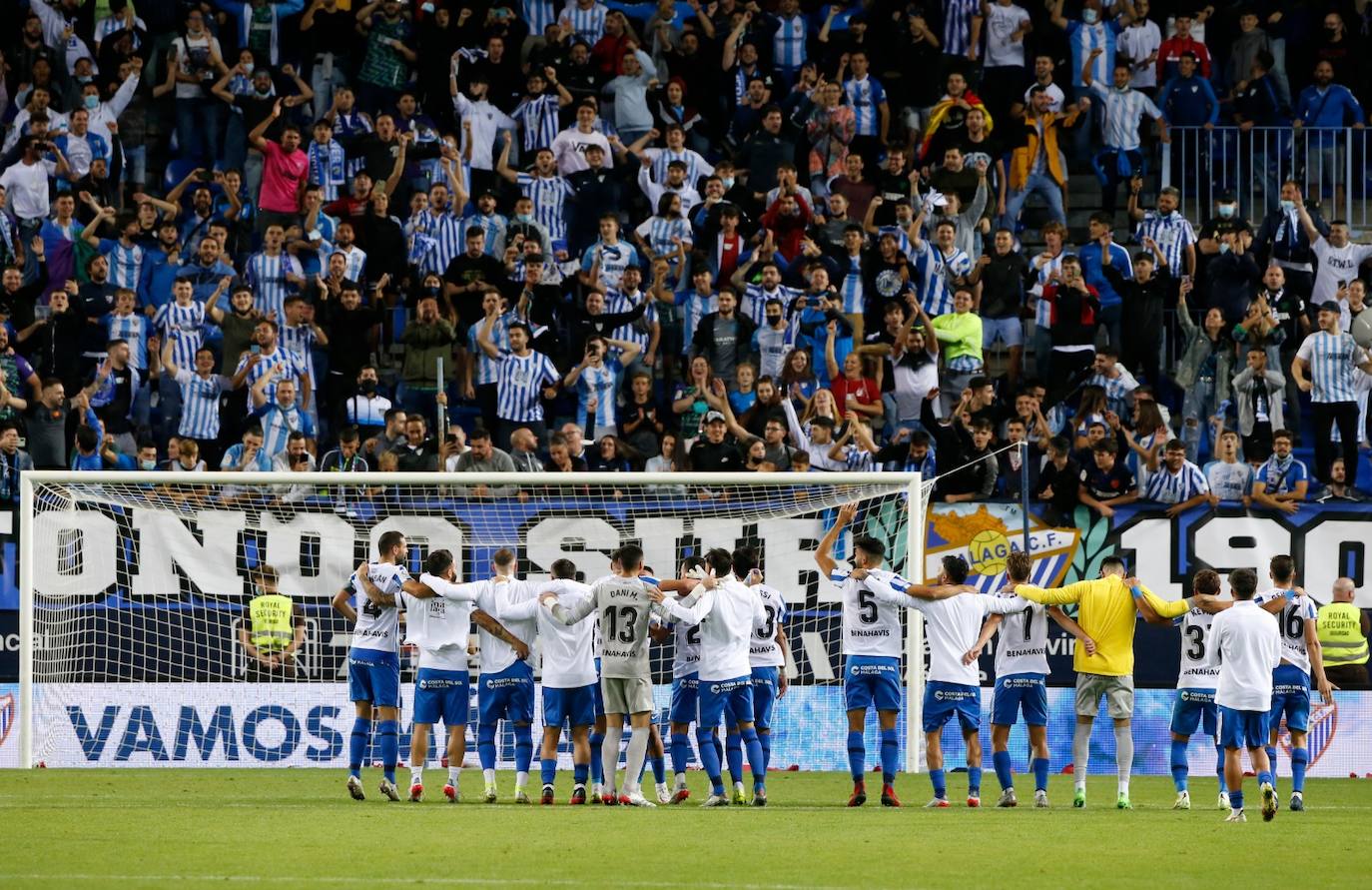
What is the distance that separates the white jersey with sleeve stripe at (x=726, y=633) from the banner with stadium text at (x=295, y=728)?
4.34 meters

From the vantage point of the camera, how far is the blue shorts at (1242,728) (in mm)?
15016

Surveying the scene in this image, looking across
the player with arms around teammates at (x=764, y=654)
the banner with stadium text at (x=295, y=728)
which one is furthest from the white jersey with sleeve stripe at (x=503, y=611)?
the banner with stadium text at (x=295, y=728)

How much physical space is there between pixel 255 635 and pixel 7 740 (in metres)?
2.59

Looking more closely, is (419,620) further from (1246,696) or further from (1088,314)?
(1088,314)

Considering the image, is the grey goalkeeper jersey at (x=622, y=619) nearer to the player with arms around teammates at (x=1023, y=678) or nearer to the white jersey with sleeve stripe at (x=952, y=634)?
the white jersey with sleeve stripe at (x=952, y=634)

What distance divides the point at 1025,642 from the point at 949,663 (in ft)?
2.01

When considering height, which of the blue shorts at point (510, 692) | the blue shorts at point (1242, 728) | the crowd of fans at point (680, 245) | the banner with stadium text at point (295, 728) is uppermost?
the crowd of fans at point (680, 245)

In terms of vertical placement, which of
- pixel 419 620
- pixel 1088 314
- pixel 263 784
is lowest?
pixel 263 784

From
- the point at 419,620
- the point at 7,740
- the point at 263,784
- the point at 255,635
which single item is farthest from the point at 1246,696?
the point at 7,740

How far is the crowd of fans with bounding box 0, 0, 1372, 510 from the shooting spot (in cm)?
2214

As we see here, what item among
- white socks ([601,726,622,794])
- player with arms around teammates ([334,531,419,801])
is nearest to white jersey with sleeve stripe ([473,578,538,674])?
player with arms around teammates ([334,531,419,801])

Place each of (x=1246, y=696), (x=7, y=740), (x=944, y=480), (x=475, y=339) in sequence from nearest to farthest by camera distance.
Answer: (x=1246, y=696), (x=7, y=740), (x=944, y=480), (x=475, y=339)

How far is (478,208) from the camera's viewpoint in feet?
81.1

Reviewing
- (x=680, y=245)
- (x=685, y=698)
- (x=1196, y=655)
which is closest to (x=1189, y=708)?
(x=1196, y=655)
